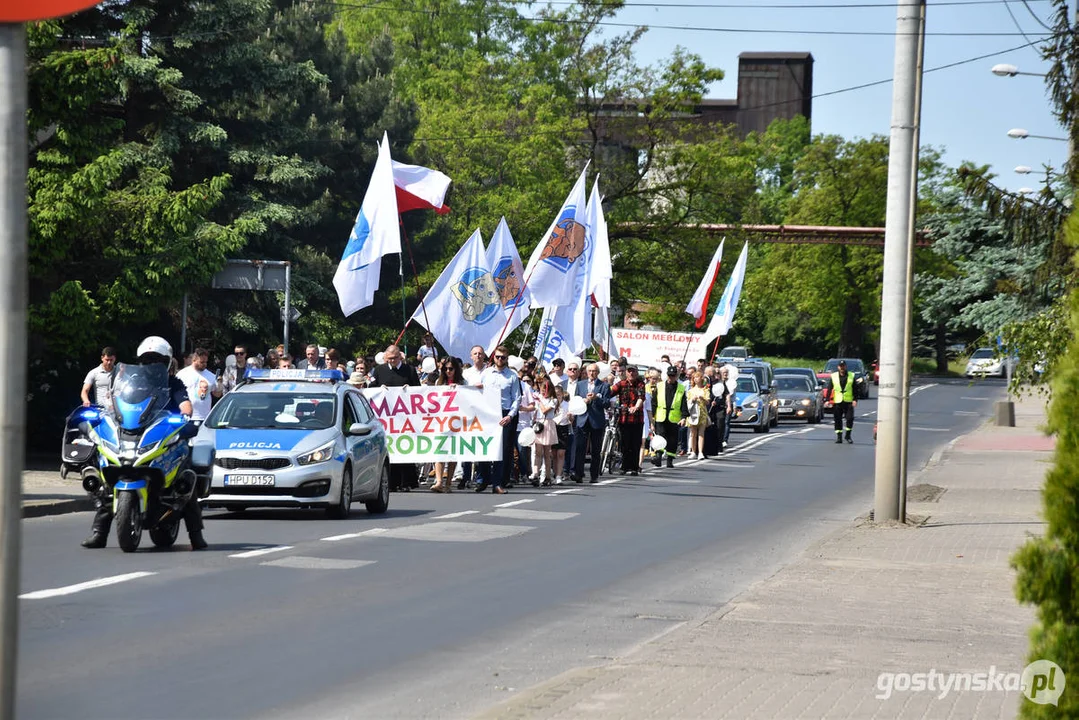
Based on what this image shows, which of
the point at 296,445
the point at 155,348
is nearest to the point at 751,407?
the point at 296,445

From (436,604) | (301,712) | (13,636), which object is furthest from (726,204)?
(13,636)

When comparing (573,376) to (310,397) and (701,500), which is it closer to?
(701,500)

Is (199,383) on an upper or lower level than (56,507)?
upper

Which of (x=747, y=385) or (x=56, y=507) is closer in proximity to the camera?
(x=56, y=507)

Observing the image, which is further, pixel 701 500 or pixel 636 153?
A: pixel 636 153

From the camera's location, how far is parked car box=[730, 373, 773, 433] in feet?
151

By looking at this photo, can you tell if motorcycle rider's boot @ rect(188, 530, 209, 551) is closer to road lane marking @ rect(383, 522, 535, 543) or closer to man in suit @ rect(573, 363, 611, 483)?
road lane marking @ rect(383, 522, 535, 543)

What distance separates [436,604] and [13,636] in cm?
815

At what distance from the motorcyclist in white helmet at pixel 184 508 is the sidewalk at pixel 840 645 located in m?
4.98

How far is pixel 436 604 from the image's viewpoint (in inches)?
453

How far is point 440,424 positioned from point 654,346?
57.0ft

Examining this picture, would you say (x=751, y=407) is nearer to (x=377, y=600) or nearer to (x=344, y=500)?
(x=344, y=500)

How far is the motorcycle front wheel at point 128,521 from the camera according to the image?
1367 centimetres

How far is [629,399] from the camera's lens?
2730 centimetres
